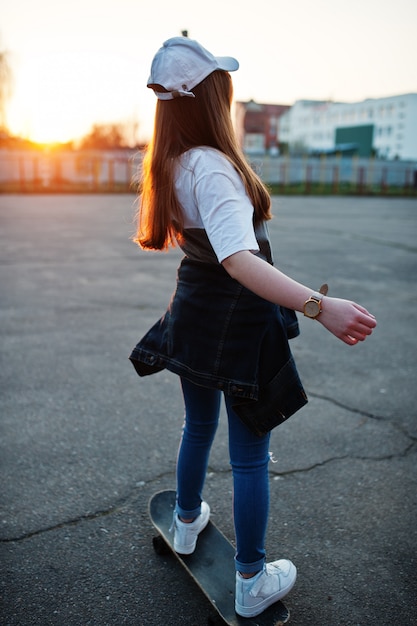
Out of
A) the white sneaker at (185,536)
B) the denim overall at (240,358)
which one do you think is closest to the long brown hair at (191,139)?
the denim overall at (240,358)

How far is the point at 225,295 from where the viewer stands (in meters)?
1.71

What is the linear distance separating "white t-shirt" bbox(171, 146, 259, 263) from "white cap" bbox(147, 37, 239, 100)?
18 centimetres

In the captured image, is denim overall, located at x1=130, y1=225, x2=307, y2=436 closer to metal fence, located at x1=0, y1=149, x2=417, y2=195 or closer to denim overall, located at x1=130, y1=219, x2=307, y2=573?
denim overall, located at x1=130, y1=219, x2=307, y2=573

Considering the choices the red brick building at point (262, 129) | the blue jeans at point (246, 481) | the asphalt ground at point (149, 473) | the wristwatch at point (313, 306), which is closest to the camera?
the wristwatch at point (313, 306)

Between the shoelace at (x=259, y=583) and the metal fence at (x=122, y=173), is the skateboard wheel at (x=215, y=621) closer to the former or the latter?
the shoelace at (x=259, y=583)

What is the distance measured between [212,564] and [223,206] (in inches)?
51.8

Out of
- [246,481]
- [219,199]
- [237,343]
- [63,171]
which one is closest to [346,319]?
[237,343]

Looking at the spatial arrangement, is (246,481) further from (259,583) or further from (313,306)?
(313,306)

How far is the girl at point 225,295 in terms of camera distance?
1.51 metres

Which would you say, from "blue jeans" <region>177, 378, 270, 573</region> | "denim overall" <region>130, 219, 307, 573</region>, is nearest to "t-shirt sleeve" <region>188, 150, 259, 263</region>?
"denim overall" <region>130, 219, 307, 573</region>

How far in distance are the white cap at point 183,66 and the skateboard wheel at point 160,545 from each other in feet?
5.34

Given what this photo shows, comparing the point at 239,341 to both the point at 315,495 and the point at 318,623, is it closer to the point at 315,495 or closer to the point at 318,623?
the point at 318,623

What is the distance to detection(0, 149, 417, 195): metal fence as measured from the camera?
3250cm

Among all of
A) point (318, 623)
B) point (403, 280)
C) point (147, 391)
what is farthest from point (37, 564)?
point (403, 280)
